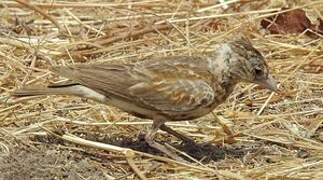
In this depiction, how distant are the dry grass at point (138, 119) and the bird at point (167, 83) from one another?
0.27 m

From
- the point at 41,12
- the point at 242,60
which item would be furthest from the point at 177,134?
the point at 41,12

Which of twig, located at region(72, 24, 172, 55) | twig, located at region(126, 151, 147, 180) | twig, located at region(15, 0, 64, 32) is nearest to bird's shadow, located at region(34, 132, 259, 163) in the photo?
twig, located at region(126, 151, 147, 180)

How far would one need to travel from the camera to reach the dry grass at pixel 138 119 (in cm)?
550

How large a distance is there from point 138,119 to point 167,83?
734mm

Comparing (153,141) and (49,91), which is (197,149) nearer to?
(153,141)

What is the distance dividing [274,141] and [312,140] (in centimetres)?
24

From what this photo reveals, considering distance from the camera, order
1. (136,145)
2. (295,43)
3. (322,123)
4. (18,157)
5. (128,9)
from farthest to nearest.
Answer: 1. (128,9)
2. (295,43)
3. (322,123)
4. (136,145)
5. (18,157)

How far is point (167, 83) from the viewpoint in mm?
5613

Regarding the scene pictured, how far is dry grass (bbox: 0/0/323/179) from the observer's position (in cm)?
550

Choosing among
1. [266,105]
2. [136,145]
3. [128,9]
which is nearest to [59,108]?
[136,145]

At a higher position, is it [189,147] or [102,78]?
[102,78]

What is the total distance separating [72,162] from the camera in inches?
217

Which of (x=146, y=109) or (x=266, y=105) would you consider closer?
(x=146, y=109)

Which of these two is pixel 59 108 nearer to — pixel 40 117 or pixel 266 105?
pixel 40 117
